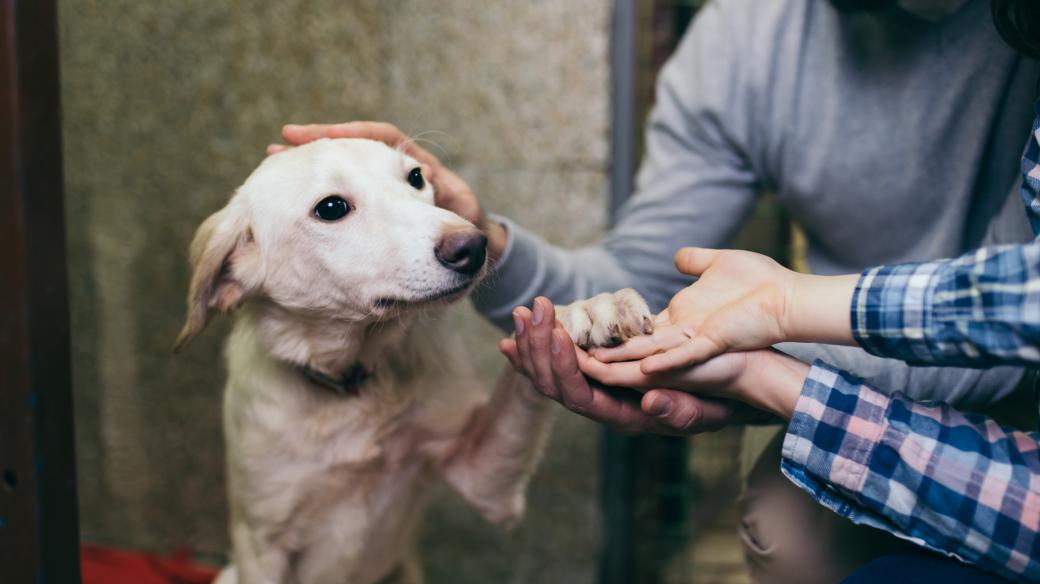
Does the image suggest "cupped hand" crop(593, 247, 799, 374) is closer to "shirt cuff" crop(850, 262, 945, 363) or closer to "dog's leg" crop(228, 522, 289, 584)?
"shirt cuff" crop(850, 262, 945, 363)

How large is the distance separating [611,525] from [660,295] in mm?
999

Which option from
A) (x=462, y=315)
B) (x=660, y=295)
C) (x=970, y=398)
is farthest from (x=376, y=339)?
(x=970, y=398)

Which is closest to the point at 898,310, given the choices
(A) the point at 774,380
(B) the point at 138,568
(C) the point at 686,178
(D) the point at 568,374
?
(A) the point at 774,380

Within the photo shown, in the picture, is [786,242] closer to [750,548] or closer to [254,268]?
[750,548]

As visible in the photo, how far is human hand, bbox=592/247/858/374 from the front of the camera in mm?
823

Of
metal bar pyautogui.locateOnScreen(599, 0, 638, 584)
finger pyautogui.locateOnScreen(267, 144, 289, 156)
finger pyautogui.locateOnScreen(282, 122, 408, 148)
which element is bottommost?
metal bar pyautogui.locateOnScreen(599, 0, 638, 584)

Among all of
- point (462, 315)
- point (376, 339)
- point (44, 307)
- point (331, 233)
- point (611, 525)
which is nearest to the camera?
point (44, 307)

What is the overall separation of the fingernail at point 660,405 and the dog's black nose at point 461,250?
277mm

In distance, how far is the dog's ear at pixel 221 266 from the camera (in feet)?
3.69

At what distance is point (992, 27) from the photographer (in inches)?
44.3

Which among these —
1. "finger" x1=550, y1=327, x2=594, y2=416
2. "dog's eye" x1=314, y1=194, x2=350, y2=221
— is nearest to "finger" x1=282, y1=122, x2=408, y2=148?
"dog's eye" x1=314, y1=194, x2=350, y2=221

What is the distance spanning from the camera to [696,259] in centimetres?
98

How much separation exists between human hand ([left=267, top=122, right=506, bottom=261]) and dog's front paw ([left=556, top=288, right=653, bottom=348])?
223 millimetres

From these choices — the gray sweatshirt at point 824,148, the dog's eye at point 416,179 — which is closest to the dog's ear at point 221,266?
the dog's eye at point 416,179
